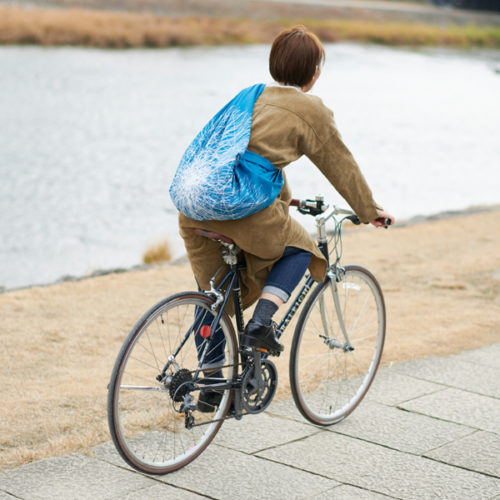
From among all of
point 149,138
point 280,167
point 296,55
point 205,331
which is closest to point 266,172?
point 280,167

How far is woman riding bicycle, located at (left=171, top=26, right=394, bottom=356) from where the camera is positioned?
110 inches

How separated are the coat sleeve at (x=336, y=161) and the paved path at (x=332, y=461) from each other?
0.94m

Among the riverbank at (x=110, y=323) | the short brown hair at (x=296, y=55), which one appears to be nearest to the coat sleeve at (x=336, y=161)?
the short brown hair at (x=296, y=55)

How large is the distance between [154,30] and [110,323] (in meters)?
30.7

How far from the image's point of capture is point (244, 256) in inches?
120

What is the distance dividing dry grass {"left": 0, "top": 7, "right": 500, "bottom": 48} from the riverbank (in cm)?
2514

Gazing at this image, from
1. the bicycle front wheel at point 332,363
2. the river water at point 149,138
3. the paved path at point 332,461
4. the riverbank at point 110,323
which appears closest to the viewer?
the paved path at point 332,461

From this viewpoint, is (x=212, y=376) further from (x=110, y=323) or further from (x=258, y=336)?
(x=110, y=323)

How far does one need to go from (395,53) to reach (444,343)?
39.1m

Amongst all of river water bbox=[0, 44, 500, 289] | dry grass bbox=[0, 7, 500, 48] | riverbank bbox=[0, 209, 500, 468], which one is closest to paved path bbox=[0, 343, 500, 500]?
riverbank bbox=[0, 209, 500, 468]

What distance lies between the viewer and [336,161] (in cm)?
300

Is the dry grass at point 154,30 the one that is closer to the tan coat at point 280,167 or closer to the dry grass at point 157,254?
the dry grass at point 157,254

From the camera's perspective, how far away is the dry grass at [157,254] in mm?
A: 9194

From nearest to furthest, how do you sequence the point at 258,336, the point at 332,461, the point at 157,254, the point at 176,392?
the point at 176,392
the point at 258,336
the point at 332,461
the point at 157,254
